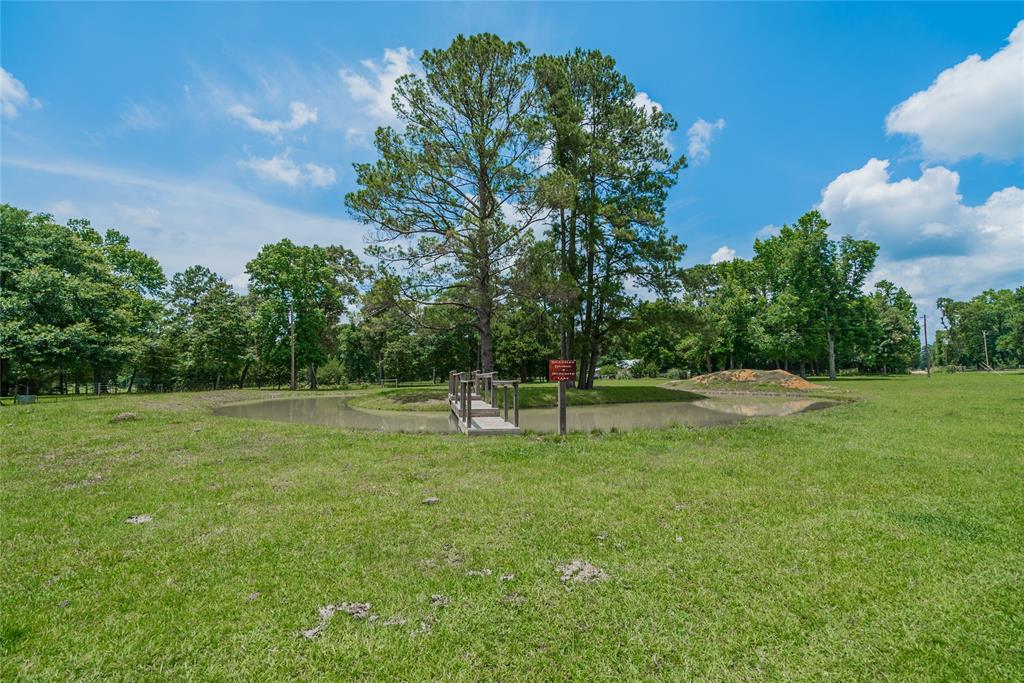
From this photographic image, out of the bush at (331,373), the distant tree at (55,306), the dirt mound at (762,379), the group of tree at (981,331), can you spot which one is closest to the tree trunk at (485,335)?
the dirt mound at (762,379)

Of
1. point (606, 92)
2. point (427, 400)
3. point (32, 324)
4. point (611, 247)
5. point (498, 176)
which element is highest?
point (606, 92)

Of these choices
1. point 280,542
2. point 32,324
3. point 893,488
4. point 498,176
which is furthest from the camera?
point 32,324

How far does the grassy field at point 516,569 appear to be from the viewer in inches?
92.6

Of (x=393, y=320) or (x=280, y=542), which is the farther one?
(x=393, y=320)

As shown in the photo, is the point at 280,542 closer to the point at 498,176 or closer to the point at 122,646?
the point at 122,646

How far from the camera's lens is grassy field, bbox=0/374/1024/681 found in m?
2.35

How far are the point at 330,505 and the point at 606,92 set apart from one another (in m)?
23.6

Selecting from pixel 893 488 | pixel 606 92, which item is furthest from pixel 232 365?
pixel 893 488

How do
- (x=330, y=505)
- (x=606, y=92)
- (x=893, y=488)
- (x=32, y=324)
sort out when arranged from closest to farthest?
(x=330, y=505) < (x=893, y=488) < (x=32, y=324) < (x=606, y=92)

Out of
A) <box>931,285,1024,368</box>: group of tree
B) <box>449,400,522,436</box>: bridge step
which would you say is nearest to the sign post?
<box>449,400,522,436</box>: bridge step

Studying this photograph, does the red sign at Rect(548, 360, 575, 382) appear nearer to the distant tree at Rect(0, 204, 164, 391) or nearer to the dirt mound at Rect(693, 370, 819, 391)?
the dirt mound at Rect(693, 370, 819, 391)

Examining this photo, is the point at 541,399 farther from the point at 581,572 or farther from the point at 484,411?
the point at 581,572

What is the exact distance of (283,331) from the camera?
109 ft

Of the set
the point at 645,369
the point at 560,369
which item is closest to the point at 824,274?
the point at 645,369
